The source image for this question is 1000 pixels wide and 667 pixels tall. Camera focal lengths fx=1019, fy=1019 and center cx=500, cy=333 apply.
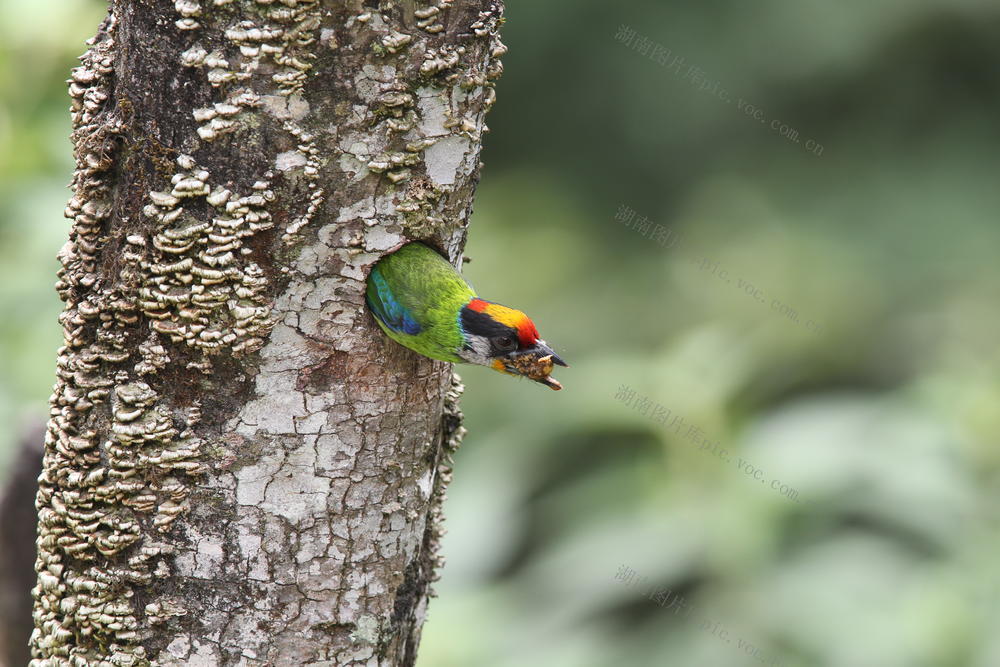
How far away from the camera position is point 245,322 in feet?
6.34

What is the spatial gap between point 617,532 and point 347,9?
9.84ft

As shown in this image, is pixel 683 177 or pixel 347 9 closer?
pixel 347 9

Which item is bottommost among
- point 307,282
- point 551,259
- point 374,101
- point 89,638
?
point 89,638

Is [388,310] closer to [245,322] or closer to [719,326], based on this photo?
[245,322]

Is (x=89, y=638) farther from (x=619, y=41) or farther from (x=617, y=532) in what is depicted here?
(x=619, y=41)

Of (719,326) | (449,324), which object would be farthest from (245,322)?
(719,326)

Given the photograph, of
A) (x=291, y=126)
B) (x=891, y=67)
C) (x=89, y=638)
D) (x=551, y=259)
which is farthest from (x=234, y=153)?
(x=891, y=67)

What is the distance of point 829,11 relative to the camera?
7637mm

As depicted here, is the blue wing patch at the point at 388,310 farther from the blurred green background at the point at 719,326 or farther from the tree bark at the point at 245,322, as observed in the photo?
the blurred green background at the point at 719,326

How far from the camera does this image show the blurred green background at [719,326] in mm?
3973

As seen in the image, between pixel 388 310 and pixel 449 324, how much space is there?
0.42 ft

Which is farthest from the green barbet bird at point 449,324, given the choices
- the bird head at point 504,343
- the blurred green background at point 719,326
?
the blurred green background at point 719,326

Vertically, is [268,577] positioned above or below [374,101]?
below

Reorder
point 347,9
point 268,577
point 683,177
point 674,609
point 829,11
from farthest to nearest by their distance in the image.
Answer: point 683,177 < point 829,11 < point 674,609 < point 268,577 < point 347,9
